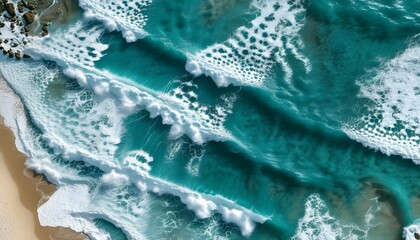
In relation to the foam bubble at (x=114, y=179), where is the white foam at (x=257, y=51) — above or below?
above

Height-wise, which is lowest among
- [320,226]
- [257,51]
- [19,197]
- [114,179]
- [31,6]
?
[19,197]

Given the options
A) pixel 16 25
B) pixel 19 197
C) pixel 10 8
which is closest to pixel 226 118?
pixel 19 197

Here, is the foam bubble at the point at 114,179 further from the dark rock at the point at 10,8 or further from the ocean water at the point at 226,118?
the dark rock at the point at 10,8

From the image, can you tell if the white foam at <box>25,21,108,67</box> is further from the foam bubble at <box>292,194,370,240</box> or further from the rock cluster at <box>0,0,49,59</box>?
the foam bubble at <box>292,194,370,240</box>

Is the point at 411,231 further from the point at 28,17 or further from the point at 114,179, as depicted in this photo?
the point at 28,17

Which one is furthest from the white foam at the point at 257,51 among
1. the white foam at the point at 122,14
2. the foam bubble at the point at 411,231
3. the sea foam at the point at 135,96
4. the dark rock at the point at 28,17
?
the foam bubble at the point at 411,231

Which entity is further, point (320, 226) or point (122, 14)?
point (122, 14)

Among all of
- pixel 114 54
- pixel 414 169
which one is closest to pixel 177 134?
pixel 114 54
